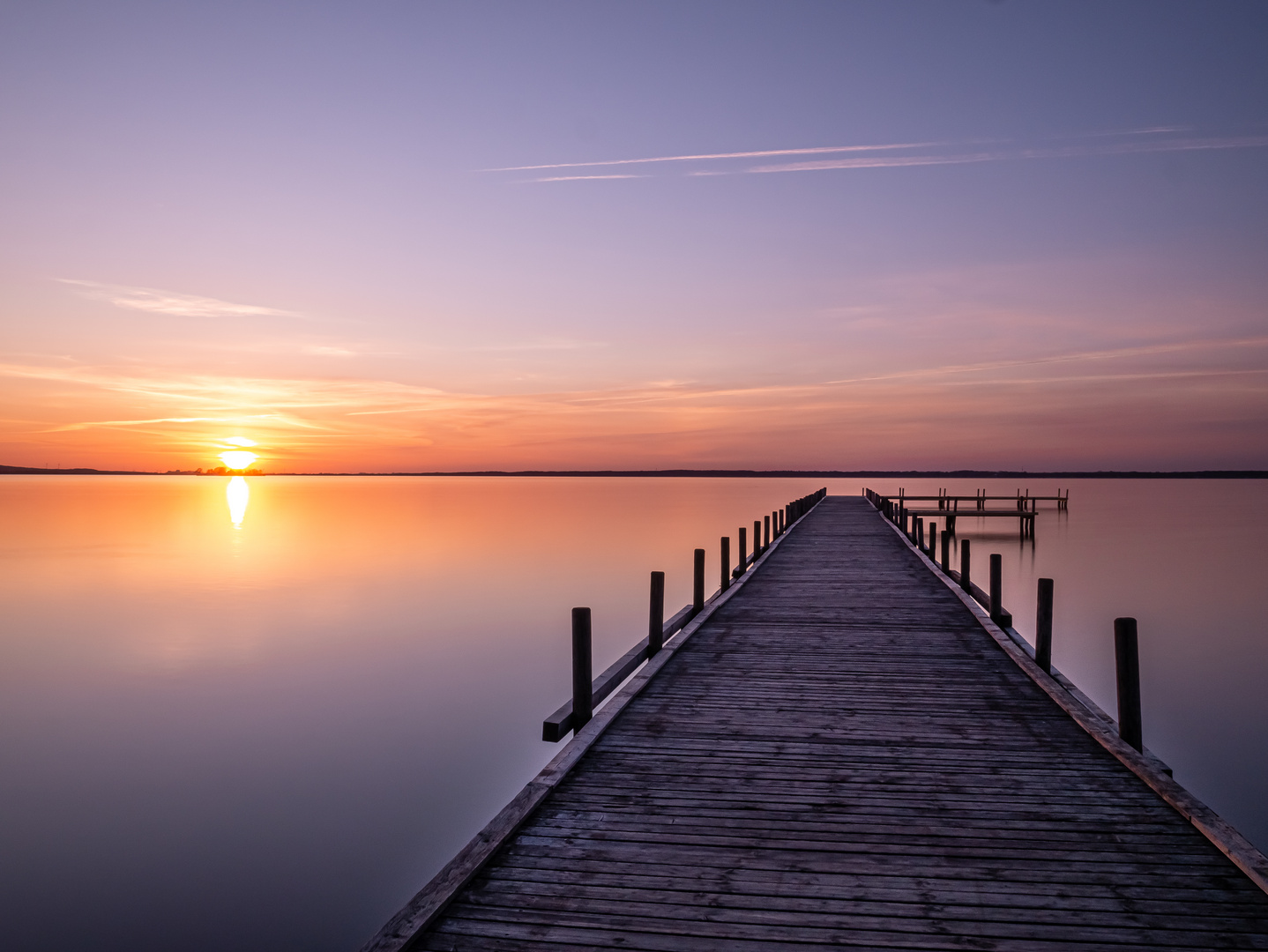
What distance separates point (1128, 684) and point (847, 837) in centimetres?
306

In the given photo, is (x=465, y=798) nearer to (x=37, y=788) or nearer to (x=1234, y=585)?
(x=37, y=788)

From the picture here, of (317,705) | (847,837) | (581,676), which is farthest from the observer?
(317,705)

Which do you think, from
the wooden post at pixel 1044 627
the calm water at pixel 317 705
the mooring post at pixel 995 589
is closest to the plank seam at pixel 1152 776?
the wooden post at pixel 1044 627

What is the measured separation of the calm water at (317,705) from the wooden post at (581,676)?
2.83 m

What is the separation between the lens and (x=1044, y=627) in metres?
8.16

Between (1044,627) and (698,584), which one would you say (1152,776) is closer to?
(1044,627)

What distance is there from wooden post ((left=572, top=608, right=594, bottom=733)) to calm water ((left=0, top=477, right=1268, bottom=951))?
283cm

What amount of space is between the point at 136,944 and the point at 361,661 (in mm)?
10055

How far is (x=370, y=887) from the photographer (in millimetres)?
7496

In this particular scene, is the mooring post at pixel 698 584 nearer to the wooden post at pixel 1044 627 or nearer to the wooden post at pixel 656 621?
the wooden post at pixel 656 621

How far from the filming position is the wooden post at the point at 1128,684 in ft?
19.0

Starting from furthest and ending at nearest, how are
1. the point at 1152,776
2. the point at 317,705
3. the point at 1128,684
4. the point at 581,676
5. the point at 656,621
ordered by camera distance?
the point at 317,705 < the point at 656,621 < the point at 581,676 < the point at 1128,684 < the point at 1152,776

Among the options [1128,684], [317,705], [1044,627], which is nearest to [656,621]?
[1044,627]

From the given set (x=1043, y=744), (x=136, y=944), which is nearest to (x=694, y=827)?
(x=1043, y=744)
